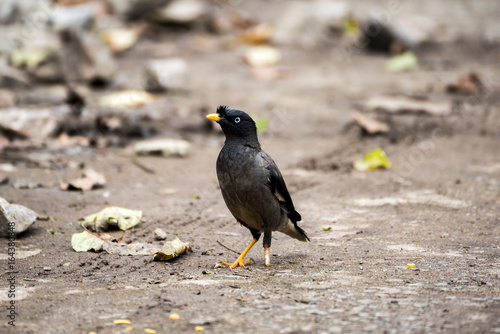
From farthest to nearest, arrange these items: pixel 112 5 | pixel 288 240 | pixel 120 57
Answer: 1. pixel 112 5
2. pixel 120 57
3. pixel 288 240

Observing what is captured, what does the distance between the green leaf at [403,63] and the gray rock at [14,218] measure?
8.99m

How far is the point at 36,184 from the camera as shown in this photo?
6656 mm

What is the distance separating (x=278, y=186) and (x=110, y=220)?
1569 millimetres

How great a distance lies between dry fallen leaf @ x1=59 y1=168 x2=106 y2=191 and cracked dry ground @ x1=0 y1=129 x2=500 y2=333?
0.44 ft

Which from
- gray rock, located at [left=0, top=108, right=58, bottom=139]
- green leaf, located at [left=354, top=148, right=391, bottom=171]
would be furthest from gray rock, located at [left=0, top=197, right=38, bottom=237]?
green leaf, located at [left=354, top=148, right=391, bottom=171]

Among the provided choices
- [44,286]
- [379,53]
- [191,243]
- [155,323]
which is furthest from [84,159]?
[379,53]

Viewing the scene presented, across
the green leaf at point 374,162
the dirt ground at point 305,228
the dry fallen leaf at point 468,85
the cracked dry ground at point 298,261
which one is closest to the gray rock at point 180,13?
the dirt ground at point 305,228

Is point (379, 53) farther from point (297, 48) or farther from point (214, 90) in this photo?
point (214, 90)

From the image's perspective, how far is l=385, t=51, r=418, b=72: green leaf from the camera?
12516 millimetres

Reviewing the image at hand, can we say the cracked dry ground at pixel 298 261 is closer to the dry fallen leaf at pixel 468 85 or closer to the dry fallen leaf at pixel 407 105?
the dry fallen leaf at pixel 407 105

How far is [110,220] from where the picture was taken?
17.9 feet

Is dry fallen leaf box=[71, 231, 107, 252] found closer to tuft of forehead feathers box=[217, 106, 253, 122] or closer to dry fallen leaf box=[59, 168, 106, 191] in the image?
tuft of forehead feathers box=[217, 106, 253, 122]

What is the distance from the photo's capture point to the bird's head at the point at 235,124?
4.91 meters

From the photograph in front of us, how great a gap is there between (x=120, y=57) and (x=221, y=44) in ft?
7.49
